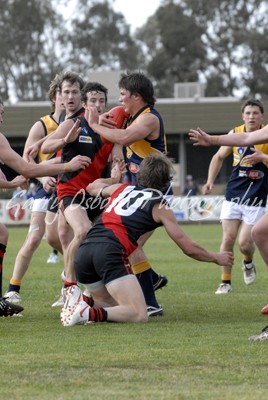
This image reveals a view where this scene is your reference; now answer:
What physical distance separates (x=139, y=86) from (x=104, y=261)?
2034 millimetres

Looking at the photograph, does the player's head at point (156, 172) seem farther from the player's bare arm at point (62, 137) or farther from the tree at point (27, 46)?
the tree at point (27, 46)

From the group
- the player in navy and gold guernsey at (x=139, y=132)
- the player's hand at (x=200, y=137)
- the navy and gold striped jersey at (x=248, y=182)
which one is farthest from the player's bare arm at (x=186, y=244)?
the navy and gold striped jersey at (x=248, y=182)

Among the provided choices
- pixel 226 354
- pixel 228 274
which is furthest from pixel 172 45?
pixel 226 354

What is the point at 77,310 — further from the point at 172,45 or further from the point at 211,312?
the point at 172,45

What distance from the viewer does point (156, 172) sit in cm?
812

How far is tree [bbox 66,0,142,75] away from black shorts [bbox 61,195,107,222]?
5456cm

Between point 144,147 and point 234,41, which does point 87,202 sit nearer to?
point 144,147

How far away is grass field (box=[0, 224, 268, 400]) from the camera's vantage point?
211 inches

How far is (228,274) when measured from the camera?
38.3 ft

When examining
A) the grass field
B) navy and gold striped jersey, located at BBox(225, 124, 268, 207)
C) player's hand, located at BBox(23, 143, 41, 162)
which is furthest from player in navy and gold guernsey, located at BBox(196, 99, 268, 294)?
Answer: player's hand, located at BBox(23, 143, 41, 162)

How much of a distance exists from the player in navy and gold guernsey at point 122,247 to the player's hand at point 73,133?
813 millimetres

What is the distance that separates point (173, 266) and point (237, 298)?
5.11 m

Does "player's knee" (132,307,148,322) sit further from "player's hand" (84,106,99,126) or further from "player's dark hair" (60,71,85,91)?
"player's dark hair" (60,71,85,91)

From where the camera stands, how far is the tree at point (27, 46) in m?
61.0
